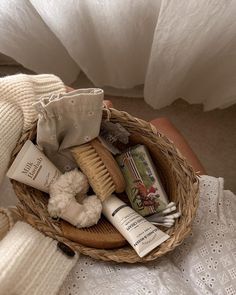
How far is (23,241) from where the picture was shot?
0.62 meters

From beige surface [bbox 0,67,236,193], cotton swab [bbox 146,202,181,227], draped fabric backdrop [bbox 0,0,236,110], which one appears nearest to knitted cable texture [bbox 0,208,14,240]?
cotton swab [bbox 146,202,181,227]

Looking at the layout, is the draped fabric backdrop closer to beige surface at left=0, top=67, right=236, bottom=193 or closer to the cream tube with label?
beige surface at left=0, top=67, right=236, bottom=193

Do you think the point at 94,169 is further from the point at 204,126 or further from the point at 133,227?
the point at 204,126

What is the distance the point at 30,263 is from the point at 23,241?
0.03m

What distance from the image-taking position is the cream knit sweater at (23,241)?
59cm

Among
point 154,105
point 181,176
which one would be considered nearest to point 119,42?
point 154,105

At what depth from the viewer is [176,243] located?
658mm

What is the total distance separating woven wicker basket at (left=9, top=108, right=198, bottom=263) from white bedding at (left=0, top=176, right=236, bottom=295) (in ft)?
0.08

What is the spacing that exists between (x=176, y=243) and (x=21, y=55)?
0.57 m

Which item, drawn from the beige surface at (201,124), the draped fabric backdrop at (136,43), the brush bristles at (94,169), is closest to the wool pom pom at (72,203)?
the brush bristles at (94,169)

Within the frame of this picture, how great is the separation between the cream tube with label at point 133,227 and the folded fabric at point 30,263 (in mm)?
88

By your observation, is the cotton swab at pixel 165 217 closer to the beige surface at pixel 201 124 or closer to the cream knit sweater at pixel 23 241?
the cream knit sweater at pixel 23 241

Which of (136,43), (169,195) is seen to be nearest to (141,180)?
(169,195)

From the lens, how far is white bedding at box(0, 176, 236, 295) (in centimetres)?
64
